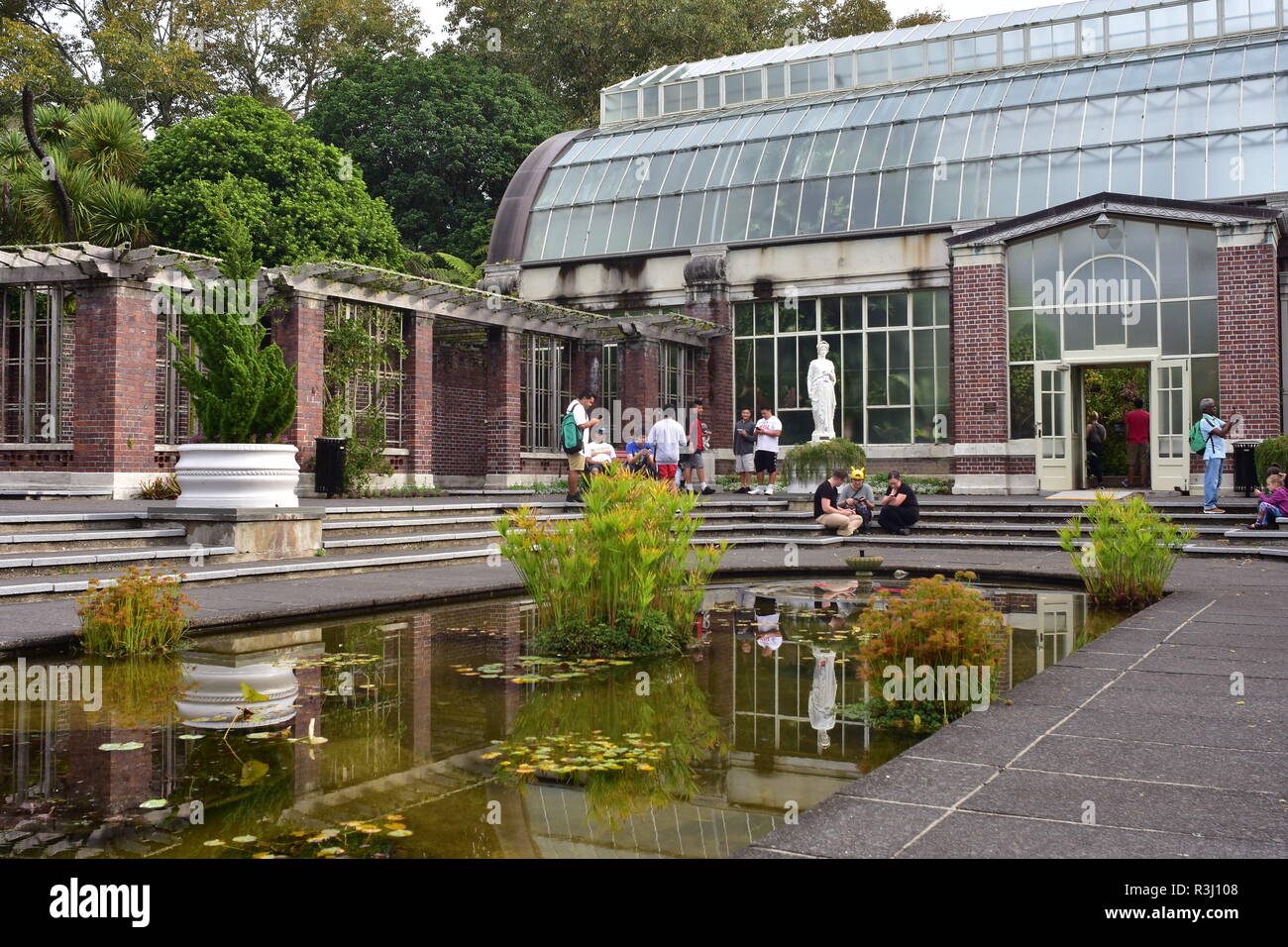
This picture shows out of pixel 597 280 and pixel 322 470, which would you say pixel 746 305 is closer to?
pixel 597 280

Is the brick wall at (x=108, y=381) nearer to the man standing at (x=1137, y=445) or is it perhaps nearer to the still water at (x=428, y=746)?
the still water at (x=428, y=746)

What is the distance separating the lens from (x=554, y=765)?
494cm

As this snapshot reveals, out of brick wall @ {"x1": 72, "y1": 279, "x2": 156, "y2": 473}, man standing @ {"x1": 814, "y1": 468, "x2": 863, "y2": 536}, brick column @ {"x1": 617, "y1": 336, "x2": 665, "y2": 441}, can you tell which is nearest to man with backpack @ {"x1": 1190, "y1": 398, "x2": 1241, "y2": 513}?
man standing @ {"x1": 814, "y1": 468, "x2": 863, "y2": 536}

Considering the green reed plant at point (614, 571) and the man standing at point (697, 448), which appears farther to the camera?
the man standing at point (697, 448)

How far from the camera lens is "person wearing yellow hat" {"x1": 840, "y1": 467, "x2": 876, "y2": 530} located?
1773cm

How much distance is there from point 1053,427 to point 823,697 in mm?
19399

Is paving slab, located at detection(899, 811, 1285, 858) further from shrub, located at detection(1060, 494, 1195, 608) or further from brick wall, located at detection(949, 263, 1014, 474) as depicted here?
brick wall, located at detection(949, 263, 1014, 474)

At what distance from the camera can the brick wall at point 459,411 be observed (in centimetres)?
2581

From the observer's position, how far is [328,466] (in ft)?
64.0

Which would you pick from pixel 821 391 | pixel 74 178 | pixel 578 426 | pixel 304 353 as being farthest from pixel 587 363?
pixel 74 178

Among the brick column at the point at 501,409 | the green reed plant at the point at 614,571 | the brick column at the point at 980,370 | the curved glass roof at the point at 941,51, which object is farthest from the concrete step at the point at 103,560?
the curved glass roof at the point at 941,51

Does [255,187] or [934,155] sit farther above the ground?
[934,155]

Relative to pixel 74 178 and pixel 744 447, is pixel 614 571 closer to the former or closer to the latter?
pixel 744 447

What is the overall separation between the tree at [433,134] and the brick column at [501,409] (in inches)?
619
